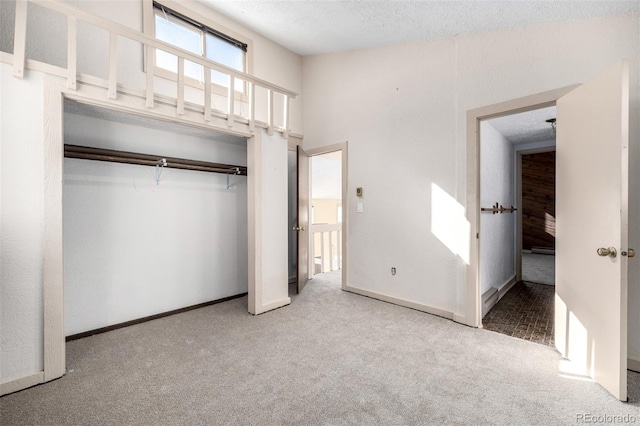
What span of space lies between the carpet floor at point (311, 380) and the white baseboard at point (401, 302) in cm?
20

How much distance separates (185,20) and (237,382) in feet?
11.8

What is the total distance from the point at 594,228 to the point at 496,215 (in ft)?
7.04

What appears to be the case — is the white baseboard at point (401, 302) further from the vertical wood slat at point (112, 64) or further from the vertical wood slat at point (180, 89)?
the vertical wood slat at point (112, 64)

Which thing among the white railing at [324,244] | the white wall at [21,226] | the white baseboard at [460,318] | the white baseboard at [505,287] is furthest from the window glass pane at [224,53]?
the white baseboard at [505,287]

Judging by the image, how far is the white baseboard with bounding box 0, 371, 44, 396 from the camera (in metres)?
1.75

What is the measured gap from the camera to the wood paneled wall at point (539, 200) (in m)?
7.06

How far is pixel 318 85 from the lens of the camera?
4.25 metres

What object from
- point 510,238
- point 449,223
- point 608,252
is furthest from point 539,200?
point 608,252

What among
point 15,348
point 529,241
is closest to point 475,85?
point 15,348

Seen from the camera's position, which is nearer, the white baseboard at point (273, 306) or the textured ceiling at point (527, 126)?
the white baseboard at point (273, 306)

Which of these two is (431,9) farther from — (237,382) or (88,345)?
(88,345)

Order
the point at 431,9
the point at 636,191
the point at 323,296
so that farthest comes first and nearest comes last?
the point at 323,296
the point at 431,9
the point at 636,191

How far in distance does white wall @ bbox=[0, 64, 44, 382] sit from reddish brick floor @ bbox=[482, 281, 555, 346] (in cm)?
356

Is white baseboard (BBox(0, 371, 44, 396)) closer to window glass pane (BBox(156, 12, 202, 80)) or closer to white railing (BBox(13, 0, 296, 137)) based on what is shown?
white railing (BBox(13, 0, 296, 137))
